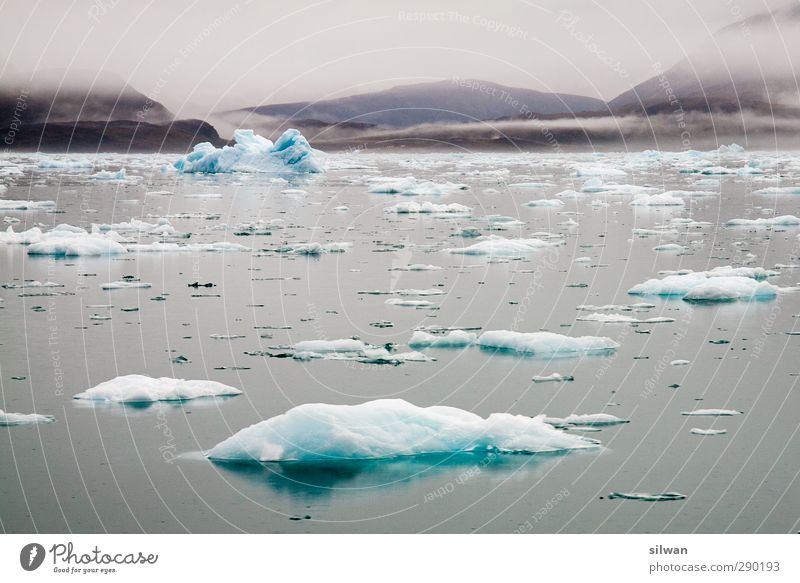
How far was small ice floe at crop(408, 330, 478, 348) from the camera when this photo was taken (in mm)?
13105

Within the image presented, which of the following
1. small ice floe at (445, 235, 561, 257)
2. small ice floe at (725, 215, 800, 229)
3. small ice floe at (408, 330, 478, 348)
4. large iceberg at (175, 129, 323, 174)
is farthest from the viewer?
large iceberg at (175, 129, 323, 174)

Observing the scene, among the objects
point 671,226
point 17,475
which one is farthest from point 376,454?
point 671,226

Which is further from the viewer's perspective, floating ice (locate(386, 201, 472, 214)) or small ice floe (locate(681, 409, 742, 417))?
floating ice (locate(386, 201, 472, 214))

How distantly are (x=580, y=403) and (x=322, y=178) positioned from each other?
42493 mm

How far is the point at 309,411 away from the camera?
30.3 ft

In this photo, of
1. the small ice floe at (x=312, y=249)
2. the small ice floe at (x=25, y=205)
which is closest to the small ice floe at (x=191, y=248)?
the small ice floe at (x=312, y=249)

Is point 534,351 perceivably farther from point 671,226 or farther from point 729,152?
point 729,152

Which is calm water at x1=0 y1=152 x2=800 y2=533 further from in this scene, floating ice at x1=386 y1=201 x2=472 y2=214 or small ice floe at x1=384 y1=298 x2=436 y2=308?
floating ice at x1=386 y1=201 x2=472 y2=214

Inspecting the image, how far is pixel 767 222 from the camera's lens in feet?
87.0

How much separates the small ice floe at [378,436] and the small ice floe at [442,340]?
355 cm

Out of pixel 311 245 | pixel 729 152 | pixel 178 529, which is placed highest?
pixel 729 152

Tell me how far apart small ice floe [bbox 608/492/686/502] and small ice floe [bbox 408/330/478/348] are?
15.6ft

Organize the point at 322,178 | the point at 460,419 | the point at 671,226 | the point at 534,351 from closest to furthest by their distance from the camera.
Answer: the point at 460,419, the point at 534,351, the point at 671,226, the point at 322,178

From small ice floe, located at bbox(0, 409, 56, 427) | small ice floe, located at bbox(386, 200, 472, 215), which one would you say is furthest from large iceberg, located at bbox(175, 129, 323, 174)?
small ice floe, located at bbox(0, 409, 56, 427)
